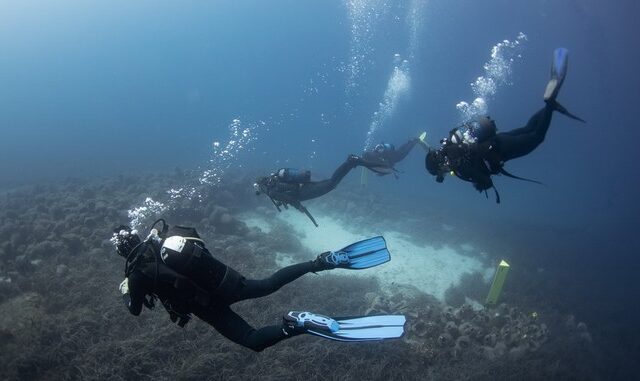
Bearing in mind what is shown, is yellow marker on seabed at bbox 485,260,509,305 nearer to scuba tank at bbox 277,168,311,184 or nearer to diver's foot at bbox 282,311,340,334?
scuba tank at bbox 277,168,311,184

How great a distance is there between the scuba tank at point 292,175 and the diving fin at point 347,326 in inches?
187

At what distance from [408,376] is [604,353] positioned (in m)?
7.83

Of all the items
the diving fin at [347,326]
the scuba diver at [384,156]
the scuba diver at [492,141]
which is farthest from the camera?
the scuba diver at [384,156]

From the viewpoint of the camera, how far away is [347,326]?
555 cm

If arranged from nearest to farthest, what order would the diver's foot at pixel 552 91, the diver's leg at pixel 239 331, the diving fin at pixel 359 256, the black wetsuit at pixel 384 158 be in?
1. the diver's leg at pixel 239 331
2. the diving fin at pixel 359 256
3. the diver's foot at pixel 552 91
4. the black wetsuit at pixel 384 158

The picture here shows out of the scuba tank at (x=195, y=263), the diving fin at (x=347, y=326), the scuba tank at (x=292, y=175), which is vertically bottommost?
the diving fin at (x=347, y=326)

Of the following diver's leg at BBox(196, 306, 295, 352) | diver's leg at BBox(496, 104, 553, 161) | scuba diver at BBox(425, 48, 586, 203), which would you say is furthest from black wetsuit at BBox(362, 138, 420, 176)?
diver's leg at BBox(196, 306, 295, 352)

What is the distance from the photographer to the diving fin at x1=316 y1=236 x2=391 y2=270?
5.96 m

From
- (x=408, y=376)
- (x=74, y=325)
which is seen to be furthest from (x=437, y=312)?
(x=74, y=325)

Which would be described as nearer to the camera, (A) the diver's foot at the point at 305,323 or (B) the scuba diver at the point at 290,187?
(A) the diver's foot at the point at 305,323

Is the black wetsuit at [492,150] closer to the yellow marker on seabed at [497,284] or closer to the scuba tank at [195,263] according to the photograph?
the scuba tank at [195,263]

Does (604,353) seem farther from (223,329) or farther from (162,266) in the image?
(162,266)

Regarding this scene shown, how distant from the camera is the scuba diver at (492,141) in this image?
6.20m

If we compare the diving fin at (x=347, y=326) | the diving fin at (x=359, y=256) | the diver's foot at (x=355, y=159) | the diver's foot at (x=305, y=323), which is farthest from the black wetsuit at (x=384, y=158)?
Answer: the diver's foot at (x=305, y=323)
